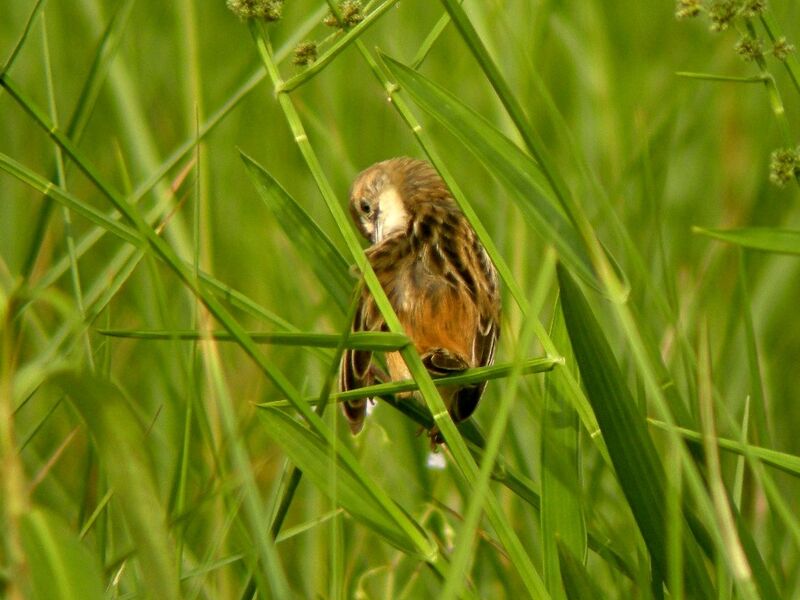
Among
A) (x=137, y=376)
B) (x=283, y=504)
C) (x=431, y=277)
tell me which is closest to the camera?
(x=283, y=504)

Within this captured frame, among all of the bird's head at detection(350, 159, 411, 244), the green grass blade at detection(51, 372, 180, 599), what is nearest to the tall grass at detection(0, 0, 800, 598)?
the green grass blade at detection(51, 372, 180, 599)

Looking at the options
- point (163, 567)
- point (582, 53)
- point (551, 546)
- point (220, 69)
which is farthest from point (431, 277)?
point (220, 69)

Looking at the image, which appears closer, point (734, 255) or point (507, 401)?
point (507, 401)

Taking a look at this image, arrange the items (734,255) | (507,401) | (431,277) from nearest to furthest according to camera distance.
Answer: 1. (507,401)
2. (431,277)
3. (734,255)

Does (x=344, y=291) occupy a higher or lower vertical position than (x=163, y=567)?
higher

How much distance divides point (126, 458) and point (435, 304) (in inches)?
61.2

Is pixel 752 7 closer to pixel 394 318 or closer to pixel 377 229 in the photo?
pixel 394 318

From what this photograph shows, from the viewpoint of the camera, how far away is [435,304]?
2875 mm

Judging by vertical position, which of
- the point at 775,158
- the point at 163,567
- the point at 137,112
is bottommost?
the point at 163,567

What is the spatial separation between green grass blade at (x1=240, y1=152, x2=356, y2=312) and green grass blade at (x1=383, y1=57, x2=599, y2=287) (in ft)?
1.62

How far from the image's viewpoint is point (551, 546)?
206cm

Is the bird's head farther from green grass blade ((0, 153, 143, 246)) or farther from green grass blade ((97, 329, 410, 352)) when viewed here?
green grass blade ((97, 329, 410, 352))

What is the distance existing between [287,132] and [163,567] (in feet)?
12.7

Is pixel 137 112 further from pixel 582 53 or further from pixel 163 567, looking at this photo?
pixel 163 567
